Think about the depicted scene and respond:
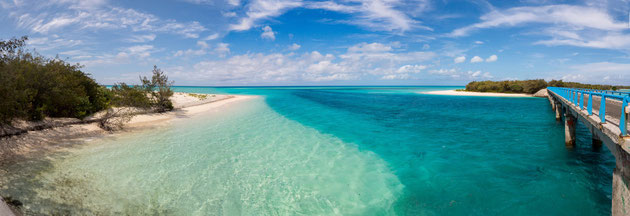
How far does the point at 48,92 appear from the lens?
48.3 ft

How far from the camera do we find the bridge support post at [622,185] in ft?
17.4

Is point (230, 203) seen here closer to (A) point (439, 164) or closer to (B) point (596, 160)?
(A) point (439, 164)

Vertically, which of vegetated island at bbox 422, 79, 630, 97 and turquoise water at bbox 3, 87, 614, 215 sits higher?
vegetated island at bbox 422, 79, 630, 97

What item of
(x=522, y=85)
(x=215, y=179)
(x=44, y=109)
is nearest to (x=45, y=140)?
(x=44, y=109)

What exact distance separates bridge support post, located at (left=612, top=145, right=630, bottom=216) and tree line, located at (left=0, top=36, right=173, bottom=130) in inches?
816

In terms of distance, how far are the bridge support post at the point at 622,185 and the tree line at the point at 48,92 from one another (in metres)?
20.7

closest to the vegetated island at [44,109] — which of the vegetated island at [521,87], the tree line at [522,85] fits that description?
the vegetated island at [521,87]

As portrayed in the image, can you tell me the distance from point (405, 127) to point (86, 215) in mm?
19175

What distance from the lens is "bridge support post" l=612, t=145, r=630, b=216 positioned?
5.32 meters

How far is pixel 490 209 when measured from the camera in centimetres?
705

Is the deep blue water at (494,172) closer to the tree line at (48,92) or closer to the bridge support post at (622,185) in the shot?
the bridge support post at (622,185)

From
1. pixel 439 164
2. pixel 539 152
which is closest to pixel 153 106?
pixel 439 164

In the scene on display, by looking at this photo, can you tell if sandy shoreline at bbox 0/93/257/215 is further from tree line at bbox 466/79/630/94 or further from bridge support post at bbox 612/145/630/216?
tree line at bbox 466/79/630/94

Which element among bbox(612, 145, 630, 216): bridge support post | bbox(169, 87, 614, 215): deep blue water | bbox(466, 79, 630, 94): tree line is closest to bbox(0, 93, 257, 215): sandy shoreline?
bbox(169, 87, 614, 215): deep blue water
